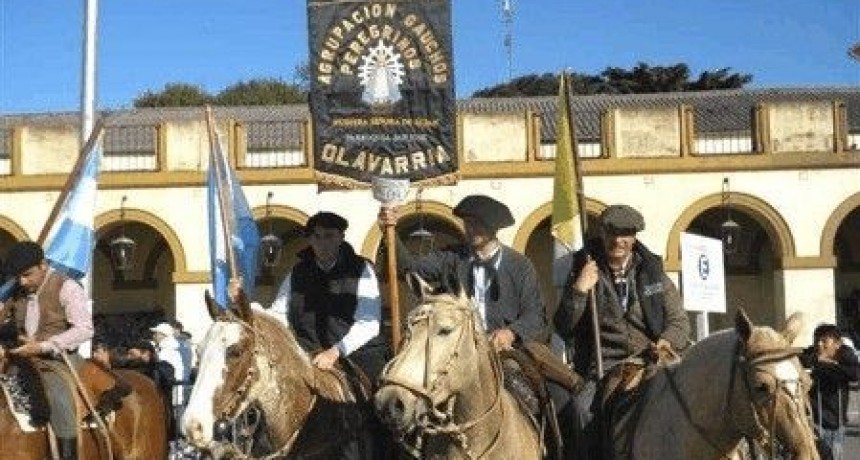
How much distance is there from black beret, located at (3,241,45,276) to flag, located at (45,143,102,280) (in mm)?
1933

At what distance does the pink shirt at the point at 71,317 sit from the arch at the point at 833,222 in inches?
1023

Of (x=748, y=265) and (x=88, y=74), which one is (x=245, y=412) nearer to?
(x=88, y=74)

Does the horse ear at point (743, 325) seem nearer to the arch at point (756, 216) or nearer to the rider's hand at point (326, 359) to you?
the rider's hand at point (326, 359)

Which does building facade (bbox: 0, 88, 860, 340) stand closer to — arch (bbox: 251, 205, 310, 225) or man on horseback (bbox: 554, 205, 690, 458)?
arch (bbox: 251, 205, 310, 225)

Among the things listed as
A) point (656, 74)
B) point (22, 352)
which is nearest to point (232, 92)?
point (656, 74)

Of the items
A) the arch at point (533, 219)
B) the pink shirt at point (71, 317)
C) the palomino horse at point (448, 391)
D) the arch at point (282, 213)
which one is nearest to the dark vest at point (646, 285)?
the palomino horse at point (448, 391)

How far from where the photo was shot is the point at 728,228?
3148cm

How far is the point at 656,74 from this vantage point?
64.4 meters

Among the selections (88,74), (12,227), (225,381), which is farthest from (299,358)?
(12,227)

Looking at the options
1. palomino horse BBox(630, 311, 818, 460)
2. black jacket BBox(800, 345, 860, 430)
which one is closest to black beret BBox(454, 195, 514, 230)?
palomino horse BBox(630, 311, 818, 460)

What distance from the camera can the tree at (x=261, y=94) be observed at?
67500 mm

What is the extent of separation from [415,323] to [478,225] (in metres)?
1.60

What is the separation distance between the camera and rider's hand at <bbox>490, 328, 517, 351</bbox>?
24.8 feet

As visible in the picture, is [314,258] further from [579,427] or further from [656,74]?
[656,74]
